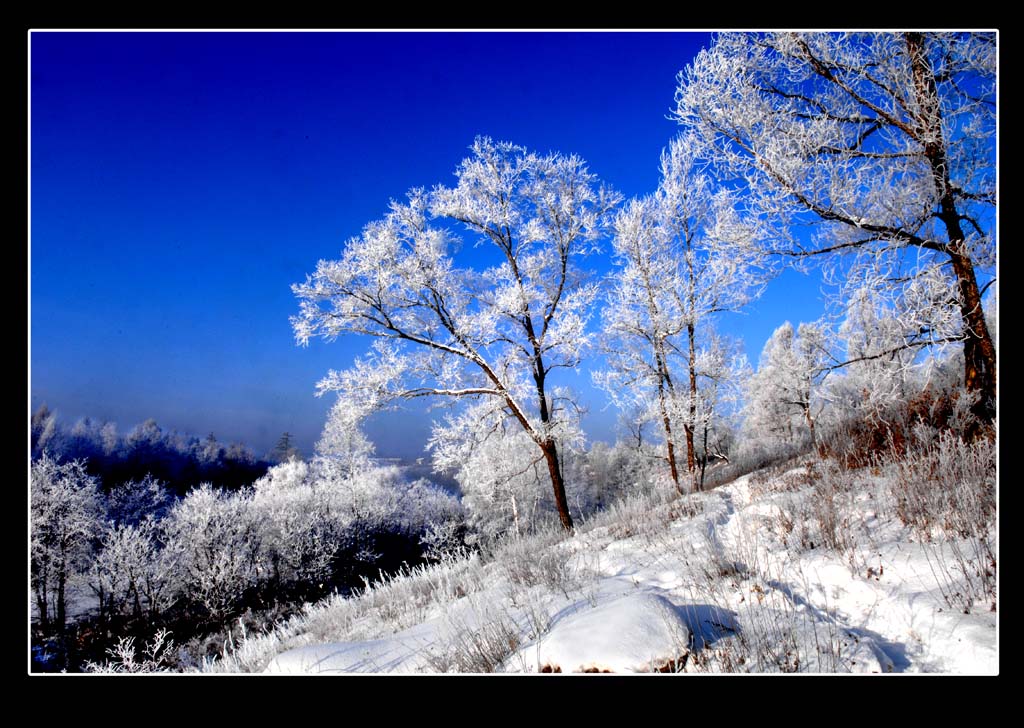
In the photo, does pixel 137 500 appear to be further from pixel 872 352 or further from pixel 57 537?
pixel 872 352

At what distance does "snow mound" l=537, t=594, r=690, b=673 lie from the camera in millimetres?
1810

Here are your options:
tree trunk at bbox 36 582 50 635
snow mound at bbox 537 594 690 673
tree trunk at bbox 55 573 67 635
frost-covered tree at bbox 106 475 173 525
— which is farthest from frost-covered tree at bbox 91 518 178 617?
snow mound at bbox 537 594 690 673

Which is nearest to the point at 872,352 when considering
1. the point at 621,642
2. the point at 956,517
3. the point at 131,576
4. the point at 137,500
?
the point at 956,517

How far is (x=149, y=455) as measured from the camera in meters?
29.3

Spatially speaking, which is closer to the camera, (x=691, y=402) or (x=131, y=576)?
(x=691, y=402)

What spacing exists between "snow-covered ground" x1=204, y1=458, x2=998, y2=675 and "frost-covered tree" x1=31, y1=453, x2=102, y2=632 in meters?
19.3

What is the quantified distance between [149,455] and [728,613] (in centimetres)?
3853

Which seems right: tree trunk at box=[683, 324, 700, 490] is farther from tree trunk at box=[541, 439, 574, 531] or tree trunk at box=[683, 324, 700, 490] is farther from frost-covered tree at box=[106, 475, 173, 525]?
frost-covered tree at box=[106, 475, 173, 525]

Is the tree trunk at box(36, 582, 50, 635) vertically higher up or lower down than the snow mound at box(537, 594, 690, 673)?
lower down
